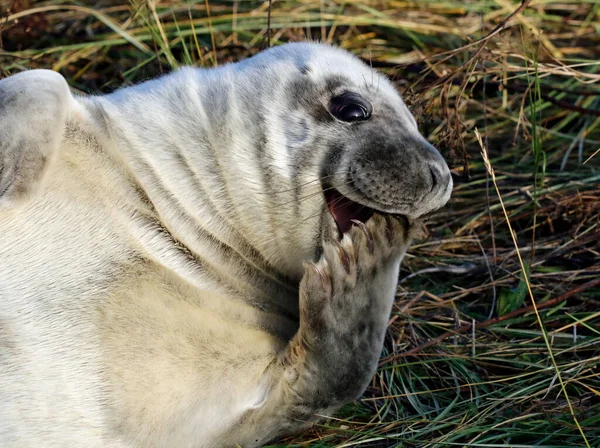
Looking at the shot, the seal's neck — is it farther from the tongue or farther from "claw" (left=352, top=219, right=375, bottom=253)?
"claw" (left=352, top=219, right=375, bottom=253)

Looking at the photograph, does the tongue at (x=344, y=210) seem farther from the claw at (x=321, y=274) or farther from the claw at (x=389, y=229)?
the claw at (x=321, y=274)

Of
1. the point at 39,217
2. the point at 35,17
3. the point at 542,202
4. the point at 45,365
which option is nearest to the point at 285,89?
the point at 39,217

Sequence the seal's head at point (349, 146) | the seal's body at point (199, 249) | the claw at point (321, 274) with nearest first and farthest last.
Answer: the seal's body at point (199, 249) < the claw at point (321, 274) < the seal's head at point (349, 146)

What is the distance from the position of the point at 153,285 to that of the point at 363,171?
66 cm

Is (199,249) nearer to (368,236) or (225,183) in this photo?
(225,183)

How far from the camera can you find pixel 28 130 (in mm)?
2559

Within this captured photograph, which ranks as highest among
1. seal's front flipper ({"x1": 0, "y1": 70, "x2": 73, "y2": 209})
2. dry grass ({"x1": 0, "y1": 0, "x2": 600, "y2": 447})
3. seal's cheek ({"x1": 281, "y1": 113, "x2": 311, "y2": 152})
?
seal's front flipper ({"x1": 0, "y1": 70, "x2": 73, "y2": 209})

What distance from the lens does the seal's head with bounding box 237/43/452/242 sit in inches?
104

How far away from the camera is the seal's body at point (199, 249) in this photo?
2.43 meters

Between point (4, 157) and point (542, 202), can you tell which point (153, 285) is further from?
point (542, 202)

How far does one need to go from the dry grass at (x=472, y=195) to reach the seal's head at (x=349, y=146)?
229 millimetres

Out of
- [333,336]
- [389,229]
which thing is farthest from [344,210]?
[333,336]

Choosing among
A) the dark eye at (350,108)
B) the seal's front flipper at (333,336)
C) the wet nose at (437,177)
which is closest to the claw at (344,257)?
the seal's front flipper at (333,336)

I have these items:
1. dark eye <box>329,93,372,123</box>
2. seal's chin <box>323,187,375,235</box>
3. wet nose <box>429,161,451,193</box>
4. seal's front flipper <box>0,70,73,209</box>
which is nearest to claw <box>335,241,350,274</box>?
seal's chin <box>323,187,375,235</box>
